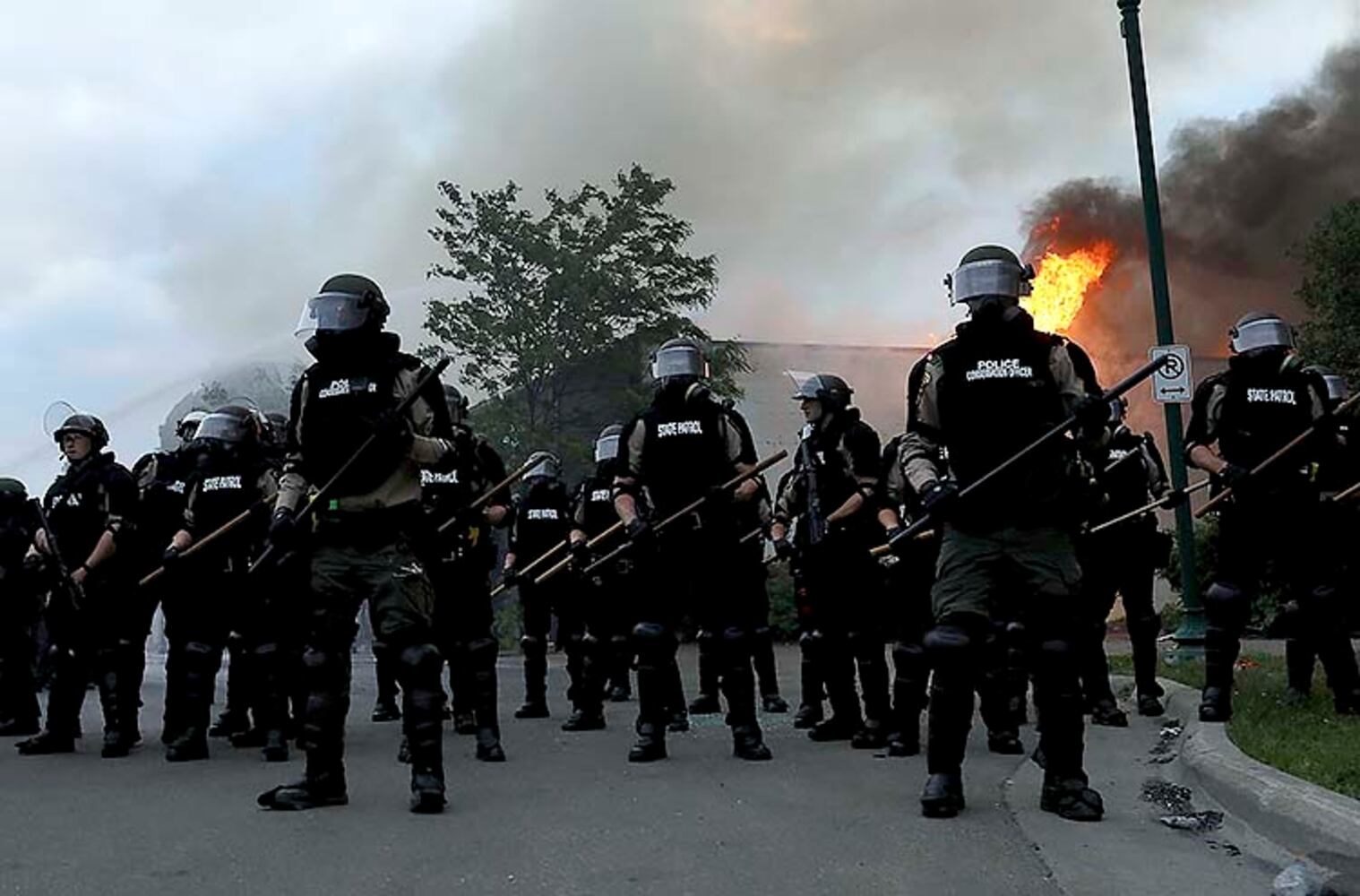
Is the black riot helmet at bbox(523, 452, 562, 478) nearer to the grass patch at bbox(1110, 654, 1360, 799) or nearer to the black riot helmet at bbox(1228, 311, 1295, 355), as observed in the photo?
the grass patch at bbox(1110, 654, 1360, 799)

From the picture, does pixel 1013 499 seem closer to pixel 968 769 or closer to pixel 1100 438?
pixel 1100 438

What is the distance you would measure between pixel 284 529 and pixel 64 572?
9.55ft

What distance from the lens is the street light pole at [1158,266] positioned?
1075 centimetres

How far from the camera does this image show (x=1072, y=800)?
17.0 feet

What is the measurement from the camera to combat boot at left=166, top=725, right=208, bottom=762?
7.54m

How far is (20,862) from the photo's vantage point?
4.85m

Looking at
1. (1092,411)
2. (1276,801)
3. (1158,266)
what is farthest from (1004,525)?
(1158,266)

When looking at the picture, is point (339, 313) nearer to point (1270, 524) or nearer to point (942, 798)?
point (942, 798)

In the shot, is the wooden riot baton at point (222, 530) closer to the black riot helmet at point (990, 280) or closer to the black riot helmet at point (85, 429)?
the black riot helmet at point (85, 429)

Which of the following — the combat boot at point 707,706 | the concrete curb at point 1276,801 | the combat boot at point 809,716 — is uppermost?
the combat boot at point 707,706

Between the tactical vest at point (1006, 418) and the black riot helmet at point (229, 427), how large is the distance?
13.5 feet

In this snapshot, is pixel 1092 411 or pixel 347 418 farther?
pixel 347 418

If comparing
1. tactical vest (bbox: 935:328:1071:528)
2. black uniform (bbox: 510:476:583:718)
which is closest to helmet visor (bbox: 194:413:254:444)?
black uniform (bbox: 510:476:583:718)

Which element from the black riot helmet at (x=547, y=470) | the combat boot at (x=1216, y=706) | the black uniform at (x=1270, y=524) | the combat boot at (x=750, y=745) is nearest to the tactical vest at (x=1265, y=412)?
the black uniform at (x=1270, y=524)
